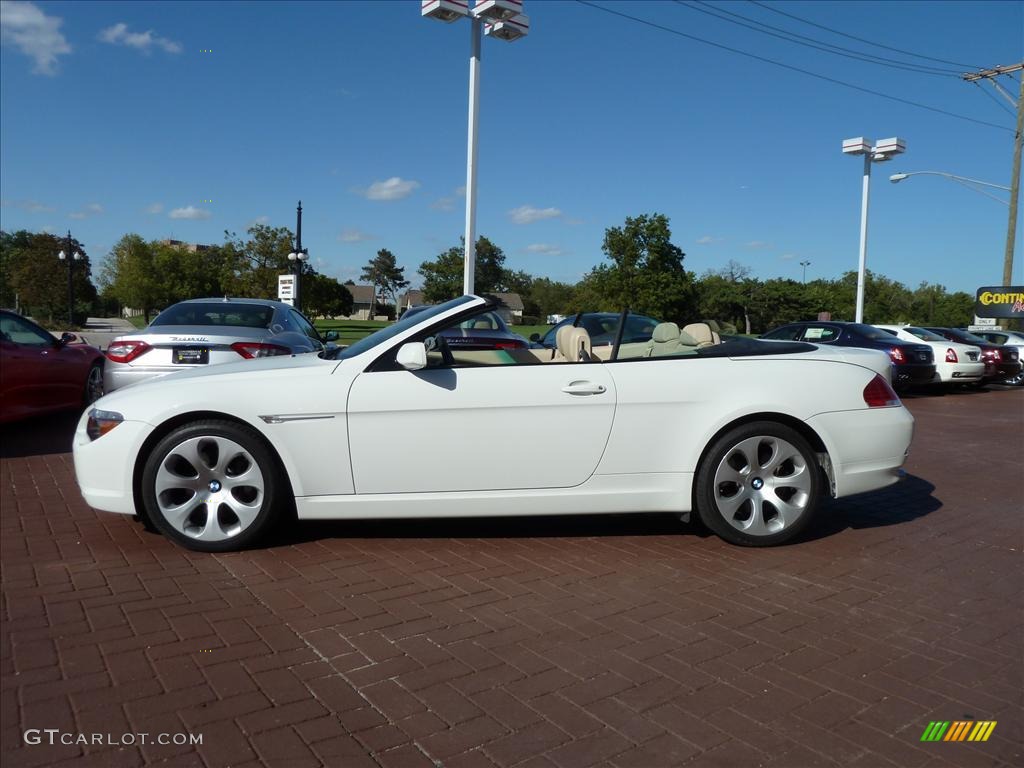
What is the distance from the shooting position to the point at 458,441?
4.32m

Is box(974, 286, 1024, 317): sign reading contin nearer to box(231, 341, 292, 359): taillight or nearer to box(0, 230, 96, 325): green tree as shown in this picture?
box(231, 341, 292, 359): taillight

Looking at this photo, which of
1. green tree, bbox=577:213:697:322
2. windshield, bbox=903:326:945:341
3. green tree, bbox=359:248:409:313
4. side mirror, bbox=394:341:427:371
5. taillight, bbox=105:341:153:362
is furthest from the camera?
green tree, bbox=359:248:409:313

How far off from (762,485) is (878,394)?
3.19ft

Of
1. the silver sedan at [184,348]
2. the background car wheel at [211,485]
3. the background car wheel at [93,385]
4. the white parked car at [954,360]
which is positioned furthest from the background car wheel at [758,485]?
the white parked car at [954,360]

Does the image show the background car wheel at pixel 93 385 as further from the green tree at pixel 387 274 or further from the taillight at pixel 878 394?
the green tree at pixel 387 274

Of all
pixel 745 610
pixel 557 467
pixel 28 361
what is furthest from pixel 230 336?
pixel 745 610

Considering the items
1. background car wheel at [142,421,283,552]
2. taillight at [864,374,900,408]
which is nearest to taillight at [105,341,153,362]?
background car wheel at [142,421,283,552]

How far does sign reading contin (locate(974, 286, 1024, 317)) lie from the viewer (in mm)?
25922

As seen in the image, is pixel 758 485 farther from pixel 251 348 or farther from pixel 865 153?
pixel 865 153

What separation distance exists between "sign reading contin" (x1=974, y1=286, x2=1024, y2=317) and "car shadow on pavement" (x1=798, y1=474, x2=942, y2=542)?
2369 centimetres

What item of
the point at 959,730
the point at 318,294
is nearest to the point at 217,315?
the point at 959,730

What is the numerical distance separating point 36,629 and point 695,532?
3.67 m

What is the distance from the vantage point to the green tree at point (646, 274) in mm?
55406

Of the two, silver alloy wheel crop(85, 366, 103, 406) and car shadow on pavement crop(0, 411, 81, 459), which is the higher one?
silver alloy wheel crop(85, 366, 103, 406)
